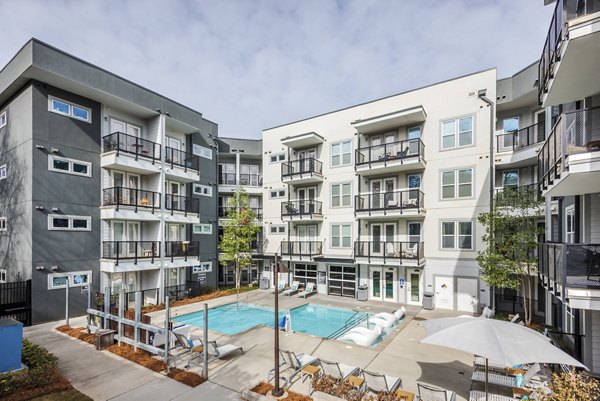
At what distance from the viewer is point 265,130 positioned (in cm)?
2555

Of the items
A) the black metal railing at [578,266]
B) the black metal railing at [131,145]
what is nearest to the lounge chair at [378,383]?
the black metal railing at [578,266]

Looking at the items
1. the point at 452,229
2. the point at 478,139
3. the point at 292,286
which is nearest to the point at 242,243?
the point at 292,286

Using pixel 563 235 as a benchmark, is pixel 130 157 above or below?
above

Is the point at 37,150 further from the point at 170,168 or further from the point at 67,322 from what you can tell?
the point at 67,322

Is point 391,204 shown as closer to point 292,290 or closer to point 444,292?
point 444,292

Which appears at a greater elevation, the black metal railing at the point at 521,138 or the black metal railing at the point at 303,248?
the black metal railing at the point at 521,138

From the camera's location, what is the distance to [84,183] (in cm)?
1580

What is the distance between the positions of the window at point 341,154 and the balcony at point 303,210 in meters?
3.30

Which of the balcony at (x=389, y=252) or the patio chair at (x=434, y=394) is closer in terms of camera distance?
the patio chair at (x=434, y=394)

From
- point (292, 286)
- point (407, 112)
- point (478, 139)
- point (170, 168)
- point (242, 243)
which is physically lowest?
point (292, 286)

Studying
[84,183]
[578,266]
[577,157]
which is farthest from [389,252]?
[84,183]

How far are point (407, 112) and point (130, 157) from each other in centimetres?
1614

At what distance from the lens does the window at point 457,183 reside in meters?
17.1

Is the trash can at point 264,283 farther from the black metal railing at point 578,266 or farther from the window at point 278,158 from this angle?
the black metal railing at point 578,266
